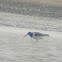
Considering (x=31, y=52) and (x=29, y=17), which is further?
(x=29, y=17)

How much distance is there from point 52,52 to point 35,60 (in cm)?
15

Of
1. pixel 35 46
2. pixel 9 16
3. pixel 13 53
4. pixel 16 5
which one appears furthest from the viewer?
pixel 16 5

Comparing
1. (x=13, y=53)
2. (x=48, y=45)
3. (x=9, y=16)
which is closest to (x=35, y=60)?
(x=13, y=53)

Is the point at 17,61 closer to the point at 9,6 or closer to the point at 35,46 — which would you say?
the point at 35,46

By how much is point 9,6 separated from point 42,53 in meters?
1.50

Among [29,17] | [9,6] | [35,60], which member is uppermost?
[9,6]

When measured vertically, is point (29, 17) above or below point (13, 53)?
above

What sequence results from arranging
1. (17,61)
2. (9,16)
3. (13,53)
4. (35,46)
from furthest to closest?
1. (9,16)
2. (35,46)
3. (13,53)
4. (17,61)

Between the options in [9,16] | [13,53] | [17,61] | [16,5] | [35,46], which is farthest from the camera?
[16,5]

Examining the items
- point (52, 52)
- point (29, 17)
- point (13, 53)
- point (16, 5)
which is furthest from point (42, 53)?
point (16, 5)

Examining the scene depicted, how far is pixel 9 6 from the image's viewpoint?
2195 mm

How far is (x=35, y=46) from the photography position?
0.94 m

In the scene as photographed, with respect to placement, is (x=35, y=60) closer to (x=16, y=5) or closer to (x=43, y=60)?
(x=43, y=60)

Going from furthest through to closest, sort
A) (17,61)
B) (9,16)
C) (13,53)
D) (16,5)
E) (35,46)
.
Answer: (16,5) → (9,16) → (35,46) → (13,53) → (17,61)
